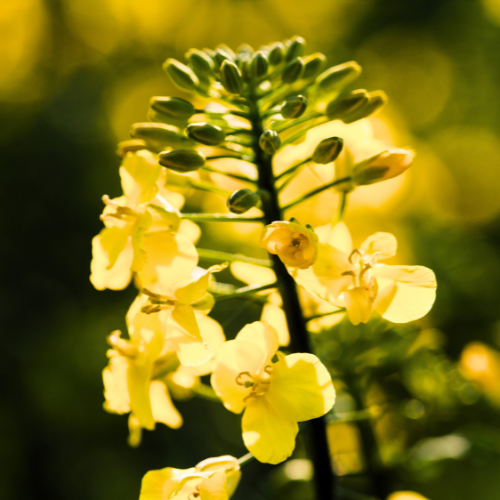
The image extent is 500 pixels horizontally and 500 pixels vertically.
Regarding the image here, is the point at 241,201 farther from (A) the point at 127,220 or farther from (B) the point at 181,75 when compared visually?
(B) the point at 181,75

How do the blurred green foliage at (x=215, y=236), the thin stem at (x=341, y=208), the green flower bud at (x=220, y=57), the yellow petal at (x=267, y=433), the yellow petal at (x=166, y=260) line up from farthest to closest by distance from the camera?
the blurred green foliage at (x=215, y=236) < the green flower bud at (x=220, y=57) < the thin stem at (x=341, y=208) < the yellow petal at (x=166, y=260) < the yellow petal at (x=267, y=433)

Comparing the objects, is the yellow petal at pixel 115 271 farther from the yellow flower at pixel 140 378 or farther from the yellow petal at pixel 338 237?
the yellow petal at pixel 338 237

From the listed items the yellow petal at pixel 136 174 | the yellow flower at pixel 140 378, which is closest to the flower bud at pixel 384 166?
the yellow petal at pixel 136 174

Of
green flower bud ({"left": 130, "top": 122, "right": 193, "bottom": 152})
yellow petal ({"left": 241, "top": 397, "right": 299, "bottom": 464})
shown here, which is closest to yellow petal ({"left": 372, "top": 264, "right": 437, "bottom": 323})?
yellow petal ({"left": 241, "top": 397, "right": 299, "bottom": 464})

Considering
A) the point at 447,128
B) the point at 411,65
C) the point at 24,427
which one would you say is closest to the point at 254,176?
the point at 24,427

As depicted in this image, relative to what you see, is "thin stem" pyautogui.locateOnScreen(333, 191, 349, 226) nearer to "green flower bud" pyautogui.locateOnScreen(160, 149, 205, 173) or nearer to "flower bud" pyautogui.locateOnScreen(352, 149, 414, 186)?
"flower bud" pyautogui.locateOnScreen(352, 149, 414, 186)

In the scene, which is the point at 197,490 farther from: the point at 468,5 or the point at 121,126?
the point at 468,5
